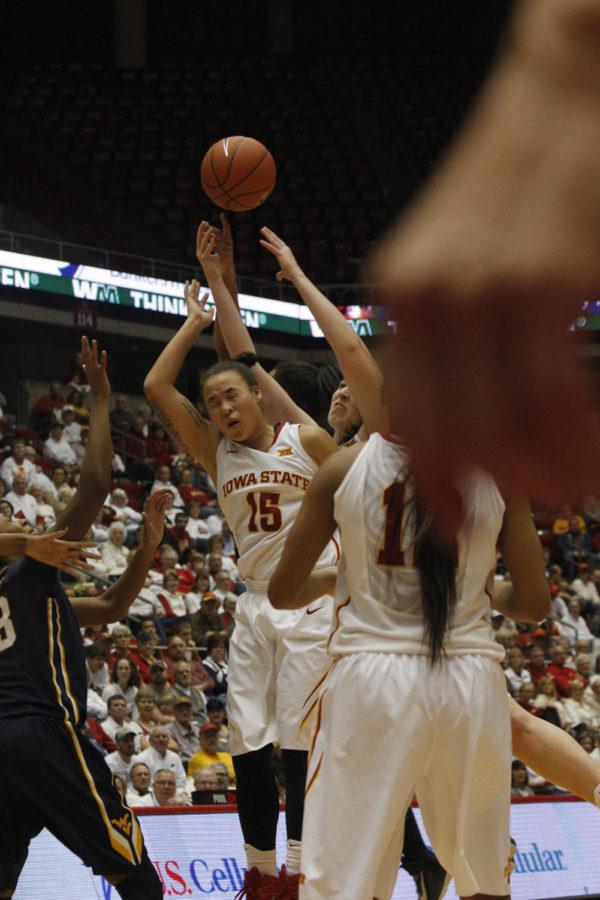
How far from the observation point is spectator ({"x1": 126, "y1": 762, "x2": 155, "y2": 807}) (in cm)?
845

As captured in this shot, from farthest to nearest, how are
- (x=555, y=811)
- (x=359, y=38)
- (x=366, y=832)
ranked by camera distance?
(x=359, y=38), (x=555, y=811), (x=366, y=832)

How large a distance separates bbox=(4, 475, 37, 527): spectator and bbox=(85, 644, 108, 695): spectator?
2.66m

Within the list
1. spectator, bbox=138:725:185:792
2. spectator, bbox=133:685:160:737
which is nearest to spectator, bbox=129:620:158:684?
spectator, bbox=133:685:160:737

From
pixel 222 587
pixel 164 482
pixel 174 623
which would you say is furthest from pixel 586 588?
pixel 174 623

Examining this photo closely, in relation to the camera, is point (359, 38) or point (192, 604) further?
point (359, 38)

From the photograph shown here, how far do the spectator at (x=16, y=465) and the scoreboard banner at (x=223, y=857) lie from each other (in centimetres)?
770

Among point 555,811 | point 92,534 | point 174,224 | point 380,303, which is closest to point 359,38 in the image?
point 174,224

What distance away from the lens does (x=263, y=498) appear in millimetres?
4680

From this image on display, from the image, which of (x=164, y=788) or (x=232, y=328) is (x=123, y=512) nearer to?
(x=164, y=788)

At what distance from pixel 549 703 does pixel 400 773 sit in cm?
998

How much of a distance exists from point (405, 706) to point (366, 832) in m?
0.30

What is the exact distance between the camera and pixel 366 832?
2.84 meters

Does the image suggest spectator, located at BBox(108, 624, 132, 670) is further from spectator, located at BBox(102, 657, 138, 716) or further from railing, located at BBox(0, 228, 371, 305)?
railing, located at BBox(0, 228, 371, 305)

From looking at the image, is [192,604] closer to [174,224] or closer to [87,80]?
[174,224]
